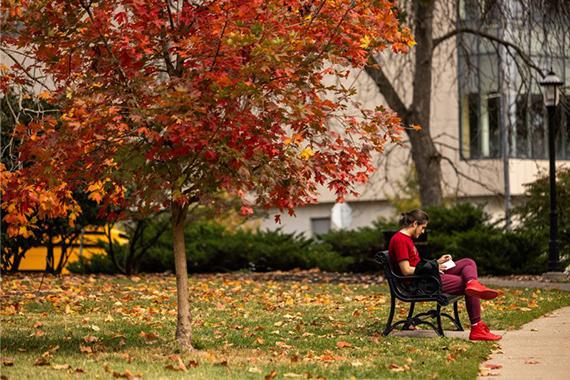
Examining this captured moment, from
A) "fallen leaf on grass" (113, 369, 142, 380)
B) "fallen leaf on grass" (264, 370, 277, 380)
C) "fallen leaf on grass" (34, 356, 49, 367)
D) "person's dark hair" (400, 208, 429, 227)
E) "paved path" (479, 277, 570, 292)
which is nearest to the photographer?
"fallen leaf on grass" (113, 369, 142, 380)

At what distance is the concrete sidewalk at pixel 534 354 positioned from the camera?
955 centimetres

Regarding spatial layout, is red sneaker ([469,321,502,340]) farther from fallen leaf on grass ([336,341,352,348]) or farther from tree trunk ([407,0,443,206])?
tree trunk ([407,0,443,206])

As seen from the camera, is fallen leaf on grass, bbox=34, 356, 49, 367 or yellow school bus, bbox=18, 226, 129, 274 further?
yellow school bus, bbox=18, 226, 129, 274

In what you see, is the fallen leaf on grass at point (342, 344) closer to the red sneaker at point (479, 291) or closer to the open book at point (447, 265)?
the red sneaker at point (479, 291)

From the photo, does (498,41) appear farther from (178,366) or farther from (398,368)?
(178,366)

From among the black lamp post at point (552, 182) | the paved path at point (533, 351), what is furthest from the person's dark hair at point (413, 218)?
the black lamp post at point (552, 182)

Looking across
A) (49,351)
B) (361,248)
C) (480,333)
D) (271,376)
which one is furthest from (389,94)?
(271,376)

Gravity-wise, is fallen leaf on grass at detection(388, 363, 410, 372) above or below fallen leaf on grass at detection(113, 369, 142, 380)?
below

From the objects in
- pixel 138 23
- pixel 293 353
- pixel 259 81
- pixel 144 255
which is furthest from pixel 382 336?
pixel 144 255

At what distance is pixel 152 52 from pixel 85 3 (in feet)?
2.38

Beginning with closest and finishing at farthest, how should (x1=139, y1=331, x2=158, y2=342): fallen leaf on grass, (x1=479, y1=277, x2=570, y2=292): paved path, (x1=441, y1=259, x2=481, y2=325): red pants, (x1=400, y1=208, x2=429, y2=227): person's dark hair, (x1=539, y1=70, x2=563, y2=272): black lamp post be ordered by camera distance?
1. (x1=139, y1=331, x2=158, y2=342): fallen leaf on grass
2. (x1=441, y1=259, x2=481, y2=325): red pants
3. (x1=400, y1=208, x2=429, y2=227): person's dark hair
4. (x1=479, y1=277, x2=570, y2=292): paved path
5. (x1=539, y1=70, x2=563, y2=272): black lamp post

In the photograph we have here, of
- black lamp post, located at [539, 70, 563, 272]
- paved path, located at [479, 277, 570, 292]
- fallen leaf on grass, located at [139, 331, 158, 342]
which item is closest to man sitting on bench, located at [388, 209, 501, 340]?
fallen leaf on grass, located at [139, 331, 158, 342]

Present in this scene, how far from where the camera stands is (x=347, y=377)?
9219 mm

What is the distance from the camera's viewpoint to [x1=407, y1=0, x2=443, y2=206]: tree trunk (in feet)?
85.3
